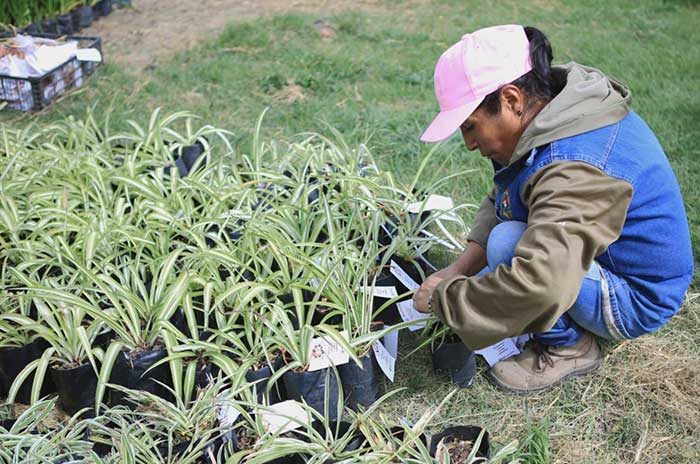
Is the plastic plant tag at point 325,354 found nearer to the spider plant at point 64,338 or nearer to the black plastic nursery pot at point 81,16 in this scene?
the spider plant at point 64,338

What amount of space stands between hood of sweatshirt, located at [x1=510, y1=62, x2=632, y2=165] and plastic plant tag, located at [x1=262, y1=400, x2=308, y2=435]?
2.96 ft

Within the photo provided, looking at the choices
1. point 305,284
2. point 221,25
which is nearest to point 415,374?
point 305,284

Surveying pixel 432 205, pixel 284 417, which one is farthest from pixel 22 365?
pixel 432 205

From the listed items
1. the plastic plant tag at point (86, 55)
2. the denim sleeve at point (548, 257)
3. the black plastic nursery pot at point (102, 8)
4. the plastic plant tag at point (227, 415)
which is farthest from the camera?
the black plastic nursery pot at point (102, 8)

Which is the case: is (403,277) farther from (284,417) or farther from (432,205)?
(284,417)

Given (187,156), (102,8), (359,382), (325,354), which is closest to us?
(325,354)

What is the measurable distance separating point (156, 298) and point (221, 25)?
4172 millimetres

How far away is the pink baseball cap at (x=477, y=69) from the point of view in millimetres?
1939

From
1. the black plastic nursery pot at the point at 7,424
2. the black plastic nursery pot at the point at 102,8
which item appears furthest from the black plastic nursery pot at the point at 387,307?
the black plastic nursery pot at the point at 102,8

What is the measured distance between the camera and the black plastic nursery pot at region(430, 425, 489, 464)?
6.53 ft

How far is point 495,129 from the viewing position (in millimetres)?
2025

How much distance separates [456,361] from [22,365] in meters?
1.38

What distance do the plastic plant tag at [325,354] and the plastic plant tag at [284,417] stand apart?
0.15 m

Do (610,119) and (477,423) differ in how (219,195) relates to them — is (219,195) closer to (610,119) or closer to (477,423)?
(477,423)
